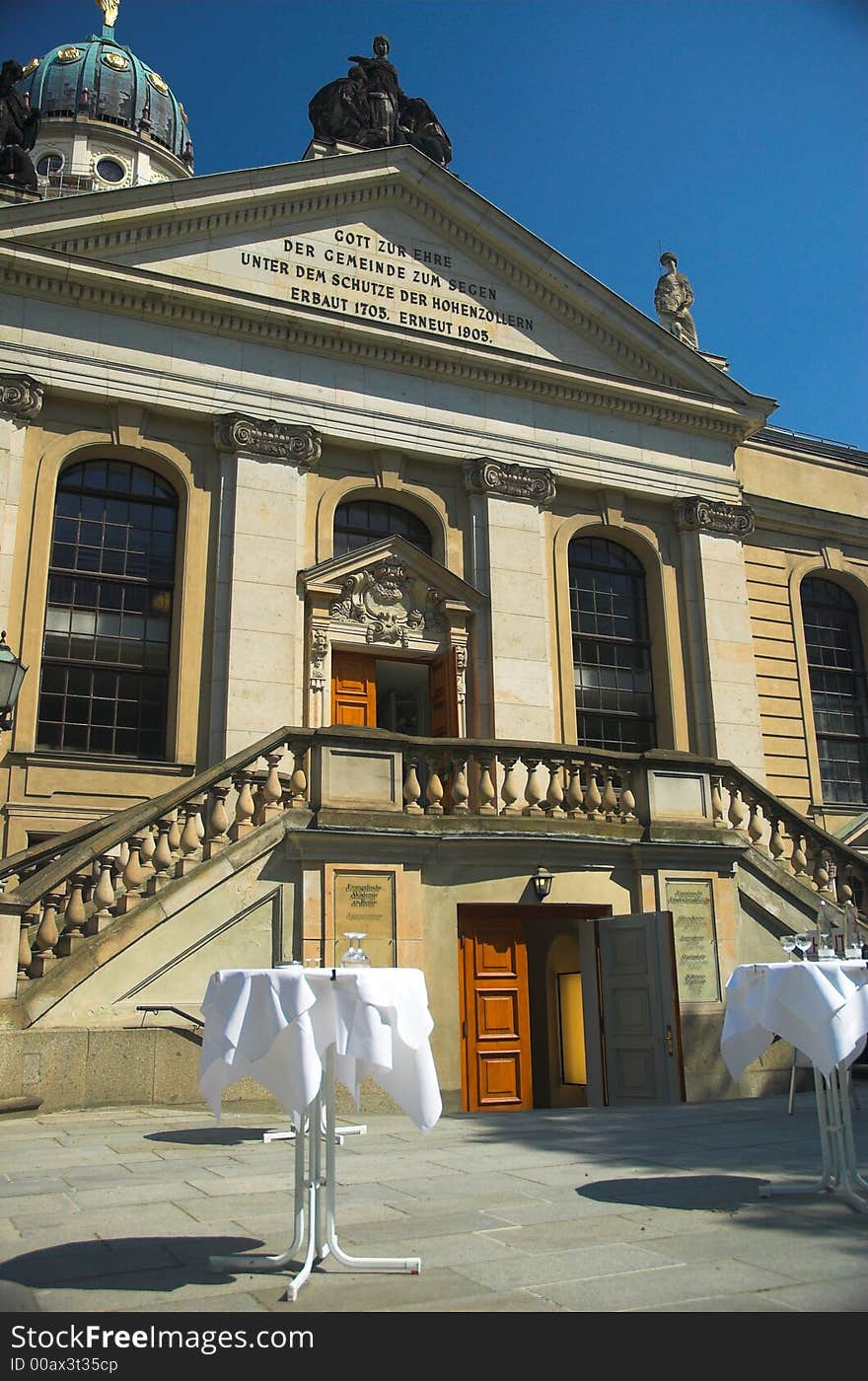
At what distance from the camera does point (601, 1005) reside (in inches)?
555

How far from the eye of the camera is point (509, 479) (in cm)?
2120

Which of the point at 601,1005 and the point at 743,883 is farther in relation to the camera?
the point at 743,883

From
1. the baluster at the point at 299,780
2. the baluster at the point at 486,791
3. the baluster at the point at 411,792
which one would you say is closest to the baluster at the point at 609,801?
the baluster at the point at 486,791

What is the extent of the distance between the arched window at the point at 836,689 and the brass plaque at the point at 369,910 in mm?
13224

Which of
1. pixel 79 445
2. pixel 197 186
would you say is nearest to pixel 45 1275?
pixel 79 445

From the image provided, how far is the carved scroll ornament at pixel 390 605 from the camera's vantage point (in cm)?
1947

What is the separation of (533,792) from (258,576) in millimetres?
6752

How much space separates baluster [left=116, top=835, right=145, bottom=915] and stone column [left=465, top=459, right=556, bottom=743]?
8.21 m

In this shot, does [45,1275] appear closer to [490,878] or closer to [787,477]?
[490,878]

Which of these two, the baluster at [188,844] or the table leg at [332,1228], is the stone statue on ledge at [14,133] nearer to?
the baluster at [188,844]

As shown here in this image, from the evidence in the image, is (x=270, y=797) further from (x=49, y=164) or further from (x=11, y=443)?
(x=49, y=164)

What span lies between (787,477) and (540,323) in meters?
6.50

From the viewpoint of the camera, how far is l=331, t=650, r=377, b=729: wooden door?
19.1 m

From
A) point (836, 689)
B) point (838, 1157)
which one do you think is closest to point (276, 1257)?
point (838, 1157)
